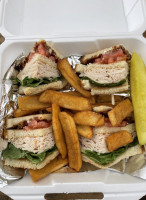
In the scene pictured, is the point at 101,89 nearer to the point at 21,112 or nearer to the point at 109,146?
the point at 109,146

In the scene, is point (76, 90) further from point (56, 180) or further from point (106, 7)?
point (106, 7)

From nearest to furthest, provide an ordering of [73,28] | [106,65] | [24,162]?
[24,162] → [106,65] → [73,28]

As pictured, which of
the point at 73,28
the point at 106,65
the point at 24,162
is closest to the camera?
the point at 24,162

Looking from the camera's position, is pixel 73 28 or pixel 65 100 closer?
pixel 65 100

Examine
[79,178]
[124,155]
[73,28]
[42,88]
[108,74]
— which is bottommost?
[79,178]

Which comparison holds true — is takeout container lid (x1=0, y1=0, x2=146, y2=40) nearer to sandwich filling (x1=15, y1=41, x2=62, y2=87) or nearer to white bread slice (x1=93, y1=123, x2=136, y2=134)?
sandwich filling (x1=15, y1=41, x2=62, y2=87)

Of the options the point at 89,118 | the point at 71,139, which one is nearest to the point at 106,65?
the point at 89,118

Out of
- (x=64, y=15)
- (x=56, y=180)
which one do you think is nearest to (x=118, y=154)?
(x=56, y=180)

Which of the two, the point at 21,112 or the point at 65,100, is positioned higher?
the point at 65,100
